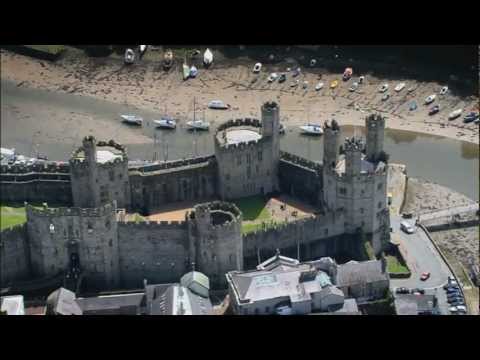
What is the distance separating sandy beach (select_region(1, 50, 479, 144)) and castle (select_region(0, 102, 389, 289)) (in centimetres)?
1117

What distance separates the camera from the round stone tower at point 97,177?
40406 mm

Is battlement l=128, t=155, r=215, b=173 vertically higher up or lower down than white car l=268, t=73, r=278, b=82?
lower down

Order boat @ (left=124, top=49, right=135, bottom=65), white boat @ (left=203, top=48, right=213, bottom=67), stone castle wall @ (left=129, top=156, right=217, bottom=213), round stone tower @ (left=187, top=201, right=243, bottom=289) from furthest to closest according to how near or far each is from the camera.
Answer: boat @ (left=124, top=49, right=135, bottom=65) < white boat @ (left=203, top=48, right=213, bottom=67) < stone castle wall @ (left=129, top=156, right=217, bottom=213) < round stone tower @ (left=187, top=201, right=243, bottom=289)

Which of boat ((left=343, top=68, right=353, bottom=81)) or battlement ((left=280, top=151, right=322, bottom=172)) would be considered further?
boat ((left=343, top=68, right=353, bottom=81))

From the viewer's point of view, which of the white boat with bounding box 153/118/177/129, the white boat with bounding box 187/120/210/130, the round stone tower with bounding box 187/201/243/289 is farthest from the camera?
the white boat with bounding box 153/118/177/129

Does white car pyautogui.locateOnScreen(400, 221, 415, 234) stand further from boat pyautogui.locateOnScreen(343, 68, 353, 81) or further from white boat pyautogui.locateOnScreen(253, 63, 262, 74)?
white boat pyautogui.locateOnScreen(253, 63, 262, 74)

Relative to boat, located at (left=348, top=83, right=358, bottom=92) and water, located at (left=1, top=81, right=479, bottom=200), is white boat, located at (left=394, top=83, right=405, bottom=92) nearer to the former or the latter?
boat, located at (left=348, top=83, right=358, bottom=92)

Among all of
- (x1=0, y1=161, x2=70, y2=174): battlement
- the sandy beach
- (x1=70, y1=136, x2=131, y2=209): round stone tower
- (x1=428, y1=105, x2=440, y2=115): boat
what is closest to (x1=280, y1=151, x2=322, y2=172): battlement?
(x1=70, y1=136, x2=131, y2=209): round stone tower

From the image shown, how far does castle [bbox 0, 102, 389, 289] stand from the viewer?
37062mm

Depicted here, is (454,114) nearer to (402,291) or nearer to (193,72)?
(193,72)

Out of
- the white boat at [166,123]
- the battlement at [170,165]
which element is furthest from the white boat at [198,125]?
the battlement at [170,165]

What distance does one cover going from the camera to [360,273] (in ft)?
120

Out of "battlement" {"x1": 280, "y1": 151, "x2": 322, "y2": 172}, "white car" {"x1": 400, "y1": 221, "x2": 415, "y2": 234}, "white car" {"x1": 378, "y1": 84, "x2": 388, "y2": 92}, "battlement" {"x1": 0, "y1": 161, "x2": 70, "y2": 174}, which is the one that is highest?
"white car" {"x1": 378, "y1": 84, "x2": 388, "y2": 92}

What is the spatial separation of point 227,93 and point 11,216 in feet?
70.6
